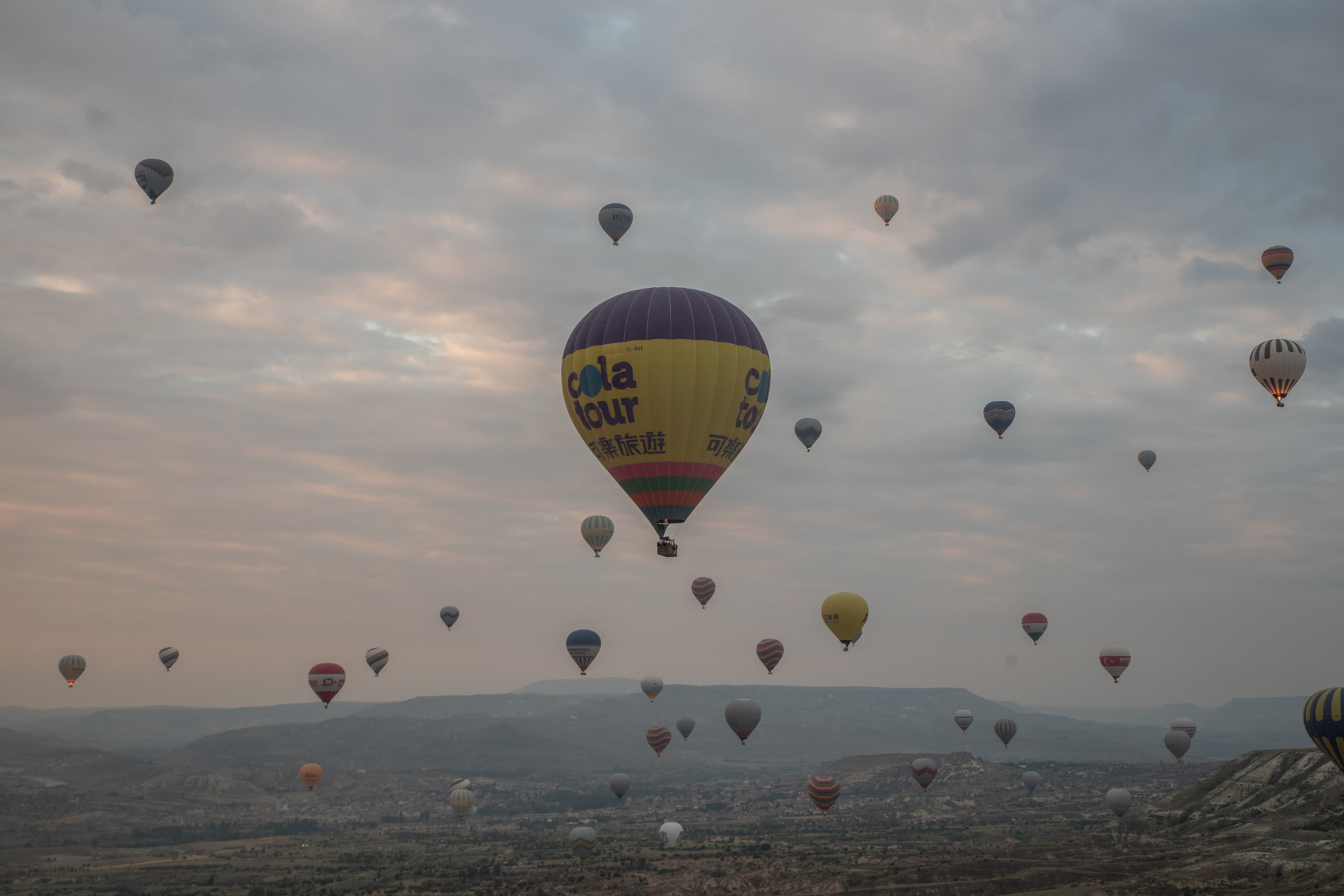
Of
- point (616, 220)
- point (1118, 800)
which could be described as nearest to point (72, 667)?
point (616, 220)

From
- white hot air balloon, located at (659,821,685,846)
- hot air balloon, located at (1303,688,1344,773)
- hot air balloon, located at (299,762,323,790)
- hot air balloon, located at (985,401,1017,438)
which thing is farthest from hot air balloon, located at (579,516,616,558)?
hot air balloon, located at (299,762,323,790)

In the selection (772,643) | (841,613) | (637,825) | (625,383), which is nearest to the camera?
(625,383)

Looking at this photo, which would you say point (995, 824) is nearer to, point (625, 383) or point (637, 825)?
point (637, 825)

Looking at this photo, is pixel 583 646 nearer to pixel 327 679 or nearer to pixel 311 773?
pixel 327 679

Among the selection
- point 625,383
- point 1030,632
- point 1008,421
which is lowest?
point 1030,632

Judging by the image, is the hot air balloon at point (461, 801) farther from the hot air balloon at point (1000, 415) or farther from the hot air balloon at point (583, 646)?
the hot air balloon at point (1000, 415)

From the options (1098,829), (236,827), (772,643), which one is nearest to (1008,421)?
(772,643)
